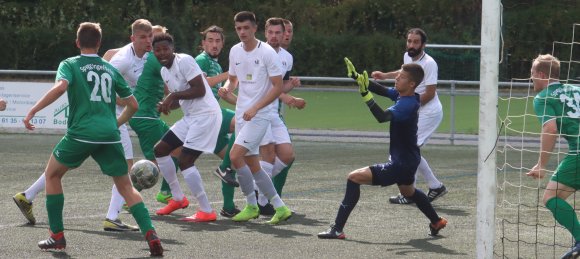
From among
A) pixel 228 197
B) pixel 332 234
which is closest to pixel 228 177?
pixel 228 197

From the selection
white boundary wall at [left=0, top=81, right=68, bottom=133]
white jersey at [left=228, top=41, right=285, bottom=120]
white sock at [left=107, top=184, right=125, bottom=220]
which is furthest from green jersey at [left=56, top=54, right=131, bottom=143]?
white boundary wall at [left=0, top=81, right=68, bottom=133]

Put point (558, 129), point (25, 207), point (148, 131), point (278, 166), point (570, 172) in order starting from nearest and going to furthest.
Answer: point (570, 172) < point (558, 129) < point (25, 207) < point (148, 131) < point (278, 166)

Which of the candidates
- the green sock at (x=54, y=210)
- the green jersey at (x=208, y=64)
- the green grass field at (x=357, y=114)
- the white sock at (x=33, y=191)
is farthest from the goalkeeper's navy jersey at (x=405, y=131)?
the green grass field at (x=357, y=114)

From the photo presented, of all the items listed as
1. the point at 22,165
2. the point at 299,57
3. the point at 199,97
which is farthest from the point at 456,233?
the point at 299,57

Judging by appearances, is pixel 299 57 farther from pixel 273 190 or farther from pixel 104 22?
pixel 273 190

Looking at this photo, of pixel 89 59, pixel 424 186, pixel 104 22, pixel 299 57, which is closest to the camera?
pixel 89 59

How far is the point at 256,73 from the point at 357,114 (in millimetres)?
16773

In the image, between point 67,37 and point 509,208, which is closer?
point 509,208

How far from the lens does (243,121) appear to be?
37.2 feet

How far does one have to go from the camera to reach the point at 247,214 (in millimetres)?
11445

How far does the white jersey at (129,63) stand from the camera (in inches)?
473

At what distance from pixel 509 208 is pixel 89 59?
501 cm

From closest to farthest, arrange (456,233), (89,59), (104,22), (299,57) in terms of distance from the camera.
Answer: (89,59) < (456,233) < (299,57) < (104,22)

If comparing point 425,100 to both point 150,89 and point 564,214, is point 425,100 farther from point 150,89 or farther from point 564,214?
point 564,214
